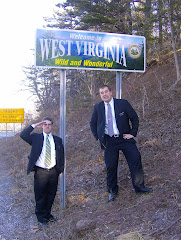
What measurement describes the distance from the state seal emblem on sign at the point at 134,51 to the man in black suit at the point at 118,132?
1346mm

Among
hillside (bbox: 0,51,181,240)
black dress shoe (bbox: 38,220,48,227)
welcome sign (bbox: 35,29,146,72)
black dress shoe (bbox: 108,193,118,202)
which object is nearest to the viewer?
hillside (bbox: 0,51,181,240)

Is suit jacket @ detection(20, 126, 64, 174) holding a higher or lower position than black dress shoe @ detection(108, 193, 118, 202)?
higher

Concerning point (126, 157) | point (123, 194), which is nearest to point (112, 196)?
point (123, 194)

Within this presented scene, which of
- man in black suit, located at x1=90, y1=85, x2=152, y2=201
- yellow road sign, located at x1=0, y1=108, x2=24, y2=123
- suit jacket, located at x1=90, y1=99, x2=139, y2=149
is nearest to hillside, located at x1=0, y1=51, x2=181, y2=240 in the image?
man in black suit, located at x1=90, y1=85, x2=152, y2=201

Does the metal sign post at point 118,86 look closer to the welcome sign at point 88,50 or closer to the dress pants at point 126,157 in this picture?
the welcome sign at point 88,50

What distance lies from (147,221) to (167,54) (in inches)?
514

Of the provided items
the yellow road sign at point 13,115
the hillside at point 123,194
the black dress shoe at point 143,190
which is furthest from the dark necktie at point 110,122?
the yellow road sign at point 13,115

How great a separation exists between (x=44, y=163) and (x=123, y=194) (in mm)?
1564

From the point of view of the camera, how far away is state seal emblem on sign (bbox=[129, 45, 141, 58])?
6.00 m

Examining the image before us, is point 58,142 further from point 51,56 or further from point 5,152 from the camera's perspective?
point 5,152

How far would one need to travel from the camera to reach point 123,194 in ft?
17.3

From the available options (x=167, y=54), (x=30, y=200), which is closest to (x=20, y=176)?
(x=30, y=200)

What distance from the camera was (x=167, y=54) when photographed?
15.4 m

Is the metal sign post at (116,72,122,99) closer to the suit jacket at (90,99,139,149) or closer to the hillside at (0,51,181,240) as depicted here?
the suit jacket at (90,99,139,149)
